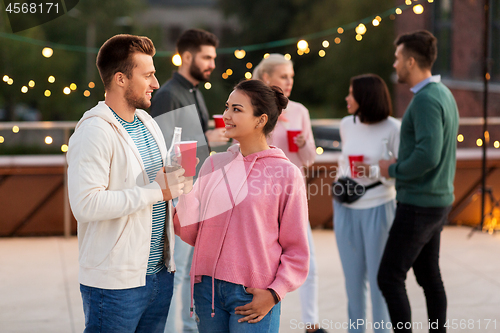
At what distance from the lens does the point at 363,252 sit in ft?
9.83

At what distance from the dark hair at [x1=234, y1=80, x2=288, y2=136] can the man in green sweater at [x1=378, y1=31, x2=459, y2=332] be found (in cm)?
97

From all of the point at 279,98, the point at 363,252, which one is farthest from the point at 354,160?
the point at 279,98

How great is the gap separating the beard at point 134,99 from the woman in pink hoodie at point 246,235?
30cm

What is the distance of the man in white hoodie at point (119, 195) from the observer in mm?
1690

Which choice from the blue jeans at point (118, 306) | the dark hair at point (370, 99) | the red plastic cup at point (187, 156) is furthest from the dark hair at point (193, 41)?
the blue jeans at point (118, 306)

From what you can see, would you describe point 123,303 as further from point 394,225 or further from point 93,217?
point 394,225

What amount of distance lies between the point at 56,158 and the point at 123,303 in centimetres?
430

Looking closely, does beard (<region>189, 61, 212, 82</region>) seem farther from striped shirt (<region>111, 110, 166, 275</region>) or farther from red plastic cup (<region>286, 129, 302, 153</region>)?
striped shirt (<region>111, 110, 166, 275</region>)

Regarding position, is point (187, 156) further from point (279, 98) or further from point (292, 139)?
point (292, 139)

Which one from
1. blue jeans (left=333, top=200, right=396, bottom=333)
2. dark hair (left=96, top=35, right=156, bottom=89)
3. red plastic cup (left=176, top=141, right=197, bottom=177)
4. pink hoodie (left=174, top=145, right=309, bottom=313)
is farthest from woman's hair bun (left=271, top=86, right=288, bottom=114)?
blue jeans (left=333, top=200, right=396, bottom=333)

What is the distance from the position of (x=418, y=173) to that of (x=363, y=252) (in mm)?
604

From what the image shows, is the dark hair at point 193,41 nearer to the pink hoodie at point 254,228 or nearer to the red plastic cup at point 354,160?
the red plastic cup at point 354,160

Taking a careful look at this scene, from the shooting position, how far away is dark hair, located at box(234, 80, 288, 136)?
76.7 inches

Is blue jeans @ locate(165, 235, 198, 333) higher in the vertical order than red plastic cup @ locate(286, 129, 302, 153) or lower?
lower
